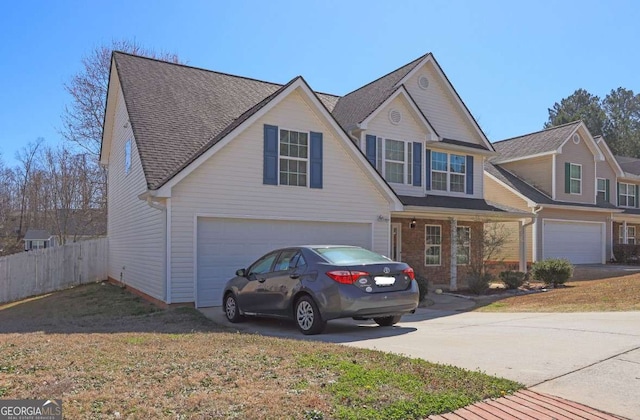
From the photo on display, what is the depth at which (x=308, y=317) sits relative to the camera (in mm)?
8883

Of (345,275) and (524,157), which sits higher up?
(524,157)

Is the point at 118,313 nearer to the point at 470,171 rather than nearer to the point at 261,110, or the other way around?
the point at 261,110

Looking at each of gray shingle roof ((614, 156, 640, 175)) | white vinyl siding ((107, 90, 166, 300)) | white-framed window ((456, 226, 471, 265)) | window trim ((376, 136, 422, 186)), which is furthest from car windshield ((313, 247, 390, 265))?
gray shingle roof ((614, 156, 640, 175))

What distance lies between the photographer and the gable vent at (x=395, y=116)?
1852 centimetres

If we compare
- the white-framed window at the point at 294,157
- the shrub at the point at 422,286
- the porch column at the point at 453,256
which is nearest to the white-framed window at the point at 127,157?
the white-framed window at the point at 294,157

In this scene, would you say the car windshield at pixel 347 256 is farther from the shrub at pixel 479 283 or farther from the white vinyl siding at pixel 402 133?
the white vinyl siding at pixel 402 133

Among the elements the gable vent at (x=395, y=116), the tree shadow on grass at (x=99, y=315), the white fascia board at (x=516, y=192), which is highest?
the gable vent at (x=395, y=116)

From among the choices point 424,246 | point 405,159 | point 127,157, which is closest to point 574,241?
point 424,246

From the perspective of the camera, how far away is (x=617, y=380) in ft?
17.9

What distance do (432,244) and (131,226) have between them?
1079 cm

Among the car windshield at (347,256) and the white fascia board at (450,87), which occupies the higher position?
the white fascia board at (450,87)

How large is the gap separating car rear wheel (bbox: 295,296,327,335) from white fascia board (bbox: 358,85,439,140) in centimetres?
975

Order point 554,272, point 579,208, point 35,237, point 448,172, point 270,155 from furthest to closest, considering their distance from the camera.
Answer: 1. point 35,237
2. point 579,208
3. point 448,172
4. point 554,272
5. point 270,155

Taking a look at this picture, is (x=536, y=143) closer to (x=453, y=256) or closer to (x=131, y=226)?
(x=453, y=256)
